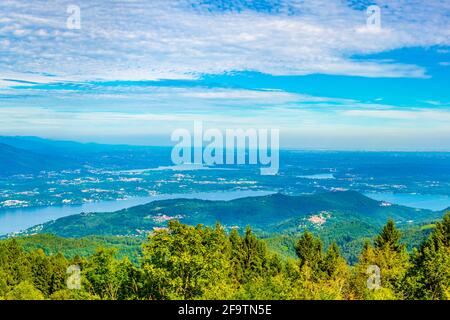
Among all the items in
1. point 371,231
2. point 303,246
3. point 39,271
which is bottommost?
point 371,231
